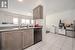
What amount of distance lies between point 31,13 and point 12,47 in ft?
6.85

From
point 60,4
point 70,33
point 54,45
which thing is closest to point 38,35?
point 54,45

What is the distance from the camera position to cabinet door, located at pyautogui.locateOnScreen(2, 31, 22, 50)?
2.01 m

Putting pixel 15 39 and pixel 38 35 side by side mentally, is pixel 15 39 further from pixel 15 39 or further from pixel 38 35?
pixel 38 35

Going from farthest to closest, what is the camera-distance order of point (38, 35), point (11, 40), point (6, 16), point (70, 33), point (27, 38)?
point (70, 33) → point (38, 35) → point (27, 38) → point (6, 16) → point (11, 40)

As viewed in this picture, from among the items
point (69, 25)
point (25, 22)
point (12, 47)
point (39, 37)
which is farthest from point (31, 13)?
point (69, 25)

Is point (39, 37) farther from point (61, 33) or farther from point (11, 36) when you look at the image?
point (61, 33)

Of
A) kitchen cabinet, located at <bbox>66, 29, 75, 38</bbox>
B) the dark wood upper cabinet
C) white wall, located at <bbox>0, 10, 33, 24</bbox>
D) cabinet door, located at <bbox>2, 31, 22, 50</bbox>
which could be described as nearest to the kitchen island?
cabinet door, located at <bbox>2, 31, 22, 50</bbox>

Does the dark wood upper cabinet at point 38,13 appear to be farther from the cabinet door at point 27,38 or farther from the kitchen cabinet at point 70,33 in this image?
the kitchen cabinet at point 70,33

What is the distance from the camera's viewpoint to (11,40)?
221 centimetres

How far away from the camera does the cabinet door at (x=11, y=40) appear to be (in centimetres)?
201

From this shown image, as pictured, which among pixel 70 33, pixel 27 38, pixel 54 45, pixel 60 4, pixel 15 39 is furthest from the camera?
pixel 70 33

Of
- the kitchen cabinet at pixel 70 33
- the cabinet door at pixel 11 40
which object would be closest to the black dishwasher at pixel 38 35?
the cabinet door at pixel 11 40

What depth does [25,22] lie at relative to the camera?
139 inches

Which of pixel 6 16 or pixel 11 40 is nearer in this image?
pixel 11 40
